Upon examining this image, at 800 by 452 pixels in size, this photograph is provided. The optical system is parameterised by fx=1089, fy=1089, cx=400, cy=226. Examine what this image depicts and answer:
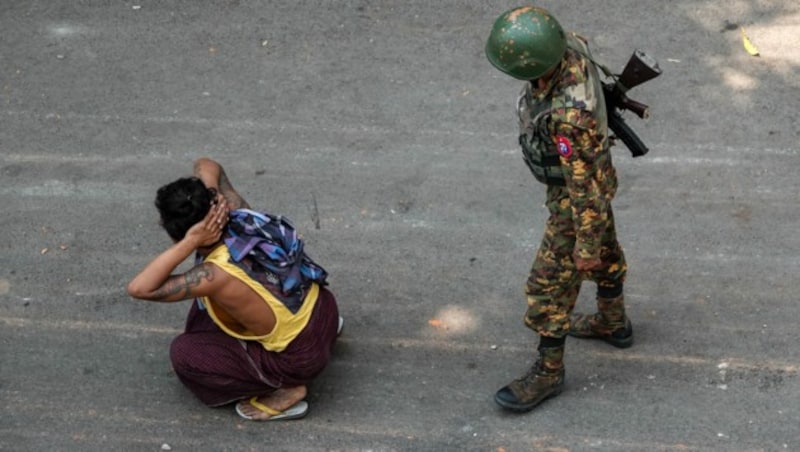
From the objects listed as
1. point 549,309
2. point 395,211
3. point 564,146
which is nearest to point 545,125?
point 564,146

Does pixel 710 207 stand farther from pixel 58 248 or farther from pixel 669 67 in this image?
pixel 58 248

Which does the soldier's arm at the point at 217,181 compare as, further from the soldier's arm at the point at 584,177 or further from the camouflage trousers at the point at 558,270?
the soldier's arm at the point at 584,177

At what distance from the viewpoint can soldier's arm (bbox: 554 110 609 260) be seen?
4.11 m

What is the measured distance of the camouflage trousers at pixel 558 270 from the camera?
4.40m

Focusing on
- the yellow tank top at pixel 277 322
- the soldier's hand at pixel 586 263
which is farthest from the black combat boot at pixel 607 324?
the yellow tank top at pixel 277 322

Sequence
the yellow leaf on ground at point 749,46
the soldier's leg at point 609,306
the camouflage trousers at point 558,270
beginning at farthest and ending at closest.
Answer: the yellow leaf on ground at point 749,46 < the soldier's leg at point 609,306 < the camouflage trousers at point 558,270

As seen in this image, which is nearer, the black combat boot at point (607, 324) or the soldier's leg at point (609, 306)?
the soldier's leg at point (609, 306)

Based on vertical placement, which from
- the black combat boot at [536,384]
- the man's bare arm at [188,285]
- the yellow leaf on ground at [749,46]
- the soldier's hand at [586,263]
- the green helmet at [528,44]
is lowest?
the black combat boot at [536,384]

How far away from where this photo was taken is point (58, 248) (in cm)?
583

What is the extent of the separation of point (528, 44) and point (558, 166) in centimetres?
52

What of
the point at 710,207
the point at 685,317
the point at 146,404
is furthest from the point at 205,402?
the point at 710,207

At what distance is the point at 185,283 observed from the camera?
14.2 ft

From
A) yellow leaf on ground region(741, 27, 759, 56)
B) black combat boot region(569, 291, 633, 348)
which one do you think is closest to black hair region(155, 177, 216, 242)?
black combat boot region(569, 291, 633, 348)

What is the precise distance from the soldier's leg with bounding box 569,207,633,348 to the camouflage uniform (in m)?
0.03
